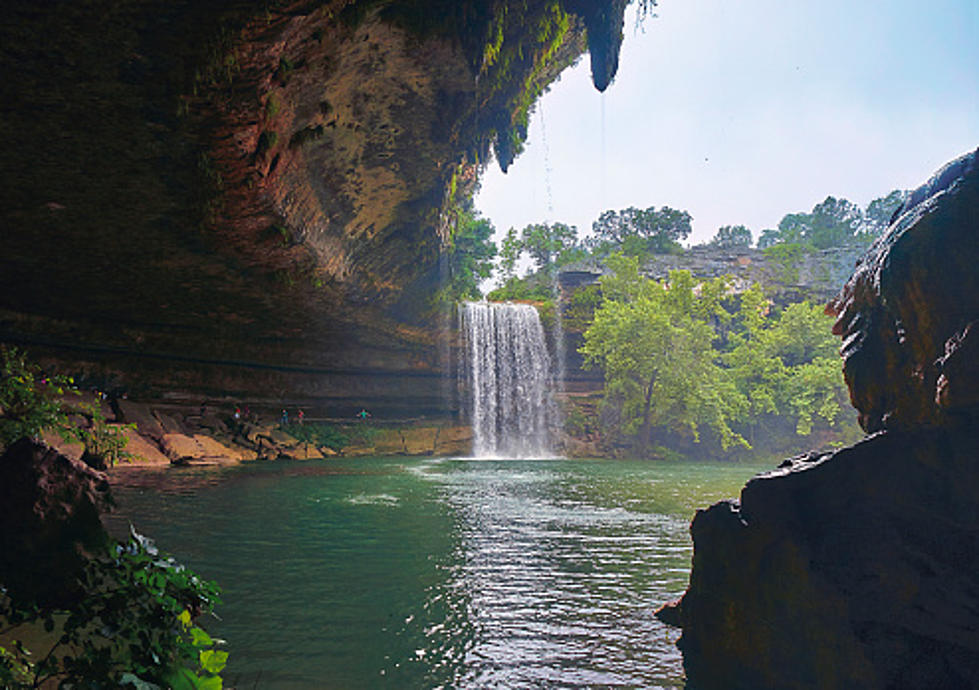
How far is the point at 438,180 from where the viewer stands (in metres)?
15.0

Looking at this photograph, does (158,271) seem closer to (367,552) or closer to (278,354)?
(278,354)

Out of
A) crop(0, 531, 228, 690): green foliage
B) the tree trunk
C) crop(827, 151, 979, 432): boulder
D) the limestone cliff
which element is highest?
the limestone cliff

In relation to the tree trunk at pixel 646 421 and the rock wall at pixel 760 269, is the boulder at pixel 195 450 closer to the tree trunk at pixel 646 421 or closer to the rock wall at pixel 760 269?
the tree trunk at pixel 646 421

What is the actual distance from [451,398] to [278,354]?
9.62 meters

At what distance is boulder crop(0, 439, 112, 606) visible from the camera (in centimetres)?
230

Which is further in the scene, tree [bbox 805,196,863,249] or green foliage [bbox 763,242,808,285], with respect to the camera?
tree [bbox 805,196,863,249]

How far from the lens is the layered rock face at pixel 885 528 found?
2797 mm

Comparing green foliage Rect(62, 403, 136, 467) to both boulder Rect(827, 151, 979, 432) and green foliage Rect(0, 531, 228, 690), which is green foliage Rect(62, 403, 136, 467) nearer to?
green foliage Rect(0, 531, 228, 690)

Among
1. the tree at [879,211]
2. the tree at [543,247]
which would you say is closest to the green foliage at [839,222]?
the tree at [879,211]

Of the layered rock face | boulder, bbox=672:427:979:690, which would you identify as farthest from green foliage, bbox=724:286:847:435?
boulder, bbox=672:427:979:690

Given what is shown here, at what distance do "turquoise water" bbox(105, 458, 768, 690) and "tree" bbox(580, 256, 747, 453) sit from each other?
17509mm

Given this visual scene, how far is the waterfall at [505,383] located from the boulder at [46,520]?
23.9m

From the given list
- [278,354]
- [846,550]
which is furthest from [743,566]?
[278,354]

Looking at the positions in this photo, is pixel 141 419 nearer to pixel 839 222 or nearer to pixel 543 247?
pixel 543 247
